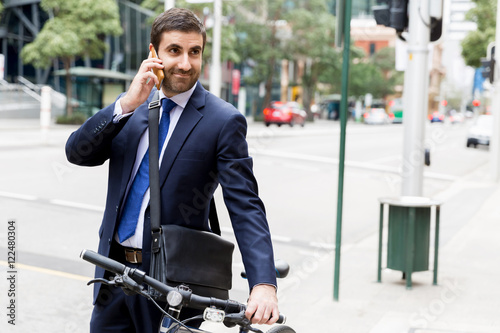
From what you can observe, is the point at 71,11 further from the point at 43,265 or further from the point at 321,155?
the point at 43,265

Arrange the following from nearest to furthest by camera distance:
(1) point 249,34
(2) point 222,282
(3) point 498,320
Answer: (2) point 222,282
(3) point 498,320
(1) point 249,34

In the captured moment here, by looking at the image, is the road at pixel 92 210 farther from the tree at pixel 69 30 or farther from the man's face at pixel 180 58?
the tree at pixel 69 30

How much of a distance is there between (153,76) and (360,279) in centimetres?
494

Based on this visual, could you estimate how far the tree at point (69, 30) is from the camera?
34.5 meters

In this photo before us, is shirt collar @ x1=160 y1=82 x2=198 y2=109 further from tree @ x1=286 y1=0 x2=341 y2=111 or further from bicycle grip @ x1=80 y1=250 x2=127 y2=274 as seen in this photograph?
tree @ x1=286 y1=0 x2=341 y2=111

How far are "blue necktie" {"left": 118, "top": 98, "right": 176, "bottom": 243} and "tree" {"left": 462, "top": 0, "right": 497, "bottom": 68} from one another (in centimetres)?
3901

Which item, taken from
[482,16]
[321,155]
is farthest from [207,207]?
[482,16]

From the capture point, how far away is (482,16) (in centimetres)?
4016

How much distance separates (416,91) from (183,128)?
15.7 ft

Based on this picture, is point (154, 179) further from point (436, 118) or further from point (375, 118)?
point (436, 118)

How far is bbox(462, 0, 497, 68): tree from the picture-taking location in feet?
130

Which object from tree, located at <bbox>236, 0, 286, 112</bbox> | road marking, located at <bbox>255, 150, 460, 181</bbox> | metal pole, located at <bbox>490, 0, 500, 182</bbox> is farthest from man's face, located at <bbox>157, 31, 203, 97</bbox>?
tree, located at <bbox>236, 0, 286, 112</bbox>

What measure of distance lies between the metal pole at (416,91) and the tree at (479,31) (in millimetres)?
34139

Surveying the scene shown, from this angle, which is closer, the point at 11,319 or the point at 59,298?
the point at 11,319
